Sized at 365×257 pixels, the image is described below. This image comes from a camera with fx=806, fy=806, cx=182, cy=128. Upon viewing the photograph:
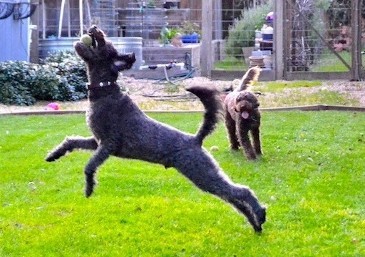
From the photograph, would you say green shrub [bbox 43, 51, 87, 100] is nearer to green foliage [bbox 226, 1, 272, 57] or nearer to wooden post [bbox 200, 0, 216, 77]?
wooden post [bbox 200, 0, 216, 77]

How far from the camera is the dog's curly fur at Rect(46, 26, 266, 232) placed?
16.2ft

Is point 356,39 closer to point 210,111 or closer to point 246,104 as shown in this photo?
point 246,104

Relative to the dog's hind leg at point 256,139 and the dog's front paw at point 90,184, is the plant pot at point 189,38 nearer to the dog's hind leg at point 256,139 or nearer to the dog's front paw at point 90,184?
the dog's hind leg at point 256,139

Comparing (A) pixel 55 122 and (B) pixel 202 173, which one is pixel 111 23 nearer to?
(A) pixel 55 122

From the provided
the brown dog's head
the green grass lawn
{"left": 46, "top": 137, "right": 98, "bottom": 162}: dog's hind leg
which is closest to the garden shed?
the green grass lawn

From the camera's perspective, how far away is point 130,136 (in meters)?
4.99

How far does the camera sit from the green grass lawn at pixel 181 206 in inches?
208

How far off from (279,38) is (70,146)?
11612 mm

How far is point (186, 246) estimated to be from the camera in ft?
17.3

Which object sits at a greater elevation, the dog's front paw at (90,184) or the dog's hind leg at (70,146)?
the dog's hind leg at (70,146)

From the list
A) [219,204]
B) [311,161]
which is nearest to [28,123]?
[311,161]

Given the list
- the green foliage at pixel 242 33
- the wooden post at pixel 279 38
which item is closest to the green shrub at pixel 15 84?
the green foliage at pixel 242 33

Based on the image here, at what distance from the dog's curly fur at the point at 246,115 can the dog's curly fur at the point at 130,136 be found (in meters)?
2.73

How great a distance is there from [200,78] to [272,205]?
10066 mm
